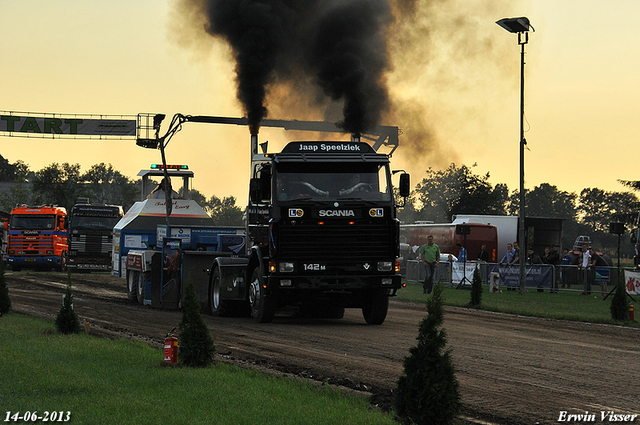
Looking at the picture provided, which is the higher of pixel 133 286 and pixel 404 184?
pixel 404 184

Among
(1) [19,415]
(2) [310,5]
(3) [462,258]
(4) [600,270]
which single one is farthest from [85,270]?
(1) [19,415]

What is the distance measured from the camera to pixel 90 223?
141 ft

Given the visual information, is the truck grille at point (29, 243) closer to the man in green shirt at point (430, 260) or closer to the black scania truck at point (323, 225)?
the man in green shirt at point (430, 260)

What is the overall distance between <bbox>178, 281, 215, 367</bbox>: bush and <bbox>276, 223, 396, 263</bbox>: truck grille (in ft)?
16.1

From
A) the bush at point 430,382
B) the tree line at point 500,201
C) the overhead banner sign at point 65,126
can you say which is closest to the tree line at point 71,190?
the tree line at point 500,201

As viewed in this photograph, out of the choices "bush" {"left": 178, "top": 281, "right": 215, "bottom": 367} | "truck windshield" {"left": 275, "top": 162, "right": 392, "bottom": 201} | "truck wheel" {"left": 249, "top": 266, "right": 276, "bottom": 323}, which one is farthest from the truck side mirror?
"bush" {"left": 178, "top": 281, "right": 215, "bottom": 367}

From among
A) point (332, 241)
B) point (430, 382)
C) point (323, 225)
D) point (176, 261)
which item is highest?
point (323, 225)

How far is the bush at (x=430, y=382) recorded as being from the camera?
19.7 feet

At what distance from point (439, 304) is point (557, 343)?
7.96 m

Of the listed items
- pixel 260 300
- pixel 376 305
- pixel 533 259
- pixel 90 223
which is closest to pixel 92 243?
pixel 90 223

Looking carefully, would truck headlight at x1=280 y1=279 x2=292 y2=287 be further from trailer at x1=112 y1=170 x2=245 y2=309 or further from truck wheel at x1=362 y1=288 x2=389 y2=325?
trailer at x1=112 y1=170 x2=245 y2=309

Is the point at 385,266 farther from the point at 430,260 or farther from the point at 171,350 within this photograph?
the point at 430,260

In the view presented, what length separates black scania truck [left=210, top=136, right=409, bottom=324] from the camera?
574 inches

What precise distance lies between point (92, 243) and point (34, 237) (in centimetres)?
318
